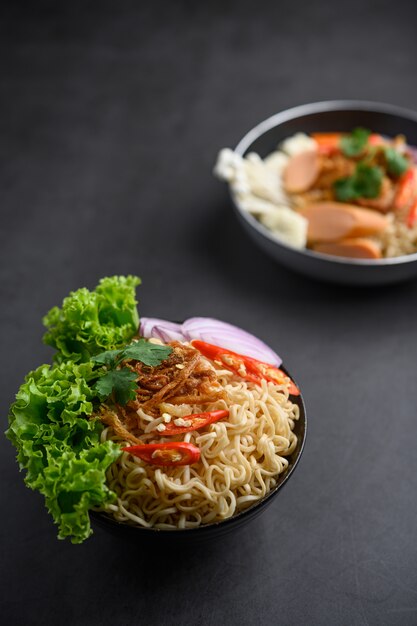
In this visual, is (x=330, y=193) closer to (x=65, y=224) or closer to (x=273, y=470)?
(x=65, y=224)

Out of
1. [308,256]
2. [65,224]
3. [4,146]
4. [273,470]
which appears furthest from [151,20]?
[273,470]

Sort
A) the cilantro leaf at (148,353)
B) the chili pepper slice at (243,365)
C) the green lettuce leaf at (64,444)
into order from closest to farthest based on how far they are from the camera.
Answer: the green lettuce leaf at (64,444) < the cilantro leaf at (148,353) < the chili pepper slice at (243,365)

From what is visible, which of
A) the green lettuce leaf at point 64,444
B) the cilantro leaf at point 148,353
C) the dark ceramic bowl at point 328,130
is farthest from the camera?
the dark ceramic bowl at point 328,130

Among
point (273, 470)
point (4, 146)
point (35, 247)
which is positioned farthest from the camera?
point (4, 146)

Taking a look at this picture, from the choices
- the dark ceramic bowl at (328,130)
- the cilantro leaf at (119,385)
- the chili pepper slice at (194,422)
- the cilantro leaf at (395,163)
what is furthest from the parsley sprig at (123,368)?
the cilantro leaf at (395,163)

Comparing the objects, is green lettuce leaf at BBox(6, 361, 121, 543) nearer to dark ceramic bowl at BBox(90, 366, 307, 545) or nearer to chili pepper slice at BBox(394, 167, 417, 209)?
dark ceramic bowl at BBox(90, 366, 307, 545)

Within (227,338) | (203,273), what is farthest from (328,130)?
(227,338)

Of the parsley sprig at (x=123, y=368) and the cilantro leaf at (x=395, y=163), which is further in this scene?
the cilantro leaf at (x=395, y=163)

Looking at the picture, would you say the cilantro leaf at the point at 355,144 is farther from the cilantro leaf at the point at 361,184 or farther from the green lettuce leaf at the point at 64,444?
the green lettuce leaf at the point at 64,444
